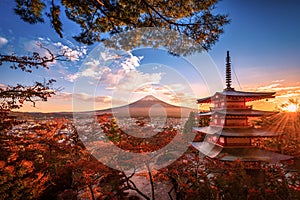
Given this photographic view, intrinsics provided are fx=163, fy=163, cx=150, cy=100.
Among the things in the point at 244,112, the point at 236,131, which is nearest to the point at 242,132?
the point at 236,131

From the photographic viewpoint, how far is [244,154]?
889cm

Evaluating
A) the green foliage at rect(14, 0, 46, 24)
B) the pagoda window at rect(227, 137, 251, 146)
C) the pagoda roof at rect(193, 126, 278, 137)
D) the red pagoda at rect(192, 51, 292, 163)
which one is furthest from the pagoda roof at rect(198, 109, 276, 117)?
the green foliage at rect(14, 0, 46, 24)

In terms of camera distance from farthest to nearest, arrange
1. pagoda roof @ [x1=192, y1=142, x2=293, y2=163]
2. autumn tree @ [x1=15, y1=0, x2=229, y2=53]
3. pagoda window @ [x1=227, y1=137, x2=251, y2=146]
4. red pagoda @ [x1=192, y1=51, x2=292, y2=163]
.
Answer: pagoda window @ [x1=227, y1=137, x2=251, y2=146], red pagoda @ [x1=192, y1=51, x2=292, y2=163], pagoda roof @ [x1=192, y1=142, x2=293, y2=163], autumn tree @ [x1=15, y1=0, x2=229, y2=53]

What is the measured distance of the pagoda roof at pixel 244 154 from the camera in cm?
838

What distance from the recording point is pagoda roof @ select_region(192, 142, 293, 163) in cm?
838

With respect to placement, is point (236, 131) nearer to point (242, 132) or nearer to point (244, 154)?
point (242, 132)

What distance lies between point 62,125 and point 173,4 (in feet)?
21.5

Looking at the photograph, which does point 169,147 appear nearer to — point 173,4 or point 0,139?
point 173,4

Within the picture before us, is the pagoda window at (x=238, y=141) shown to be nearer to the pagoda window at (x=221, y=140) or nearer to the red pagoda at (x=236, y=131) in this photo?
the red pagoda at (x=236, y=131)

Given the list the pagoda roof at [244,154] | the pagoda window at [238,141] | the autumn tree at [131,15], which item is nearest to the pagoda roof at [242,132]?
the pagoda window at [238,141]

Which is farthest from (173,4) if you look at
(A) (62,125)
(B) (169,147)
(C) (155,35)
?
(A) (62,125)

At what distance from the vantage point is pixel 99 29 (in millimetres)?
4527

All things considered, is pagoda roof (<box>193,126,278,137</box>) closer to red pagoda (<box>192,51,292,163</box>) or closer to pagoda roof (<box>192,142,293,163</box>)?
red pagoda (<box>192,51,292,163</box>)

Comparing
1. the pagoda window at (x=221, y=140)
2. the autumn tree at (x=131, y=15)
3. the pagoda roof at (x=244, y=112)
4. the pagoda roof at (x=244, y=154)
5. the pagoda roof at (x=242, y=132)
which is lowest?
the pagoda roof at (x=244, y=154)
